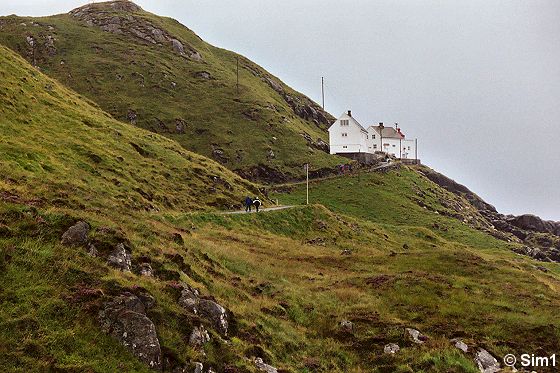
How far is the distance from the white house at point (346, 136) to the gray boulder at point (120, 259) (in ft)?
430

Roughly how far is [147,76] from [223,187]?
9032 cm

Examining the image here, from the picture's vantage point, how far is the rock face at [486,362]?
24.9 meters

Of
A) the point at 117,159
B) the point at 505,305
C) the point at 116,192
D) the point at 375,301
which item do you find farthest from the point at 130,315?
the point at 117,159

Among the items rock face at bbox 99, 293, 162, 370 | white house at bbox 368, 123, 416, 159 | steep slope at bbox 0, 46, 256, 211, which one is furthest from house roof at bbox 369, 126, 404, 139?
rock face at bbox 99, 293, 162, 370

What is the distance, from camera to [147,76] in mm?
151125

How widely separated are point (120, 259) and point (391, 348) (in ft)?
53.4

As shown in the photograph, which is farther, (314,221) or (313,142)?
(313,142)

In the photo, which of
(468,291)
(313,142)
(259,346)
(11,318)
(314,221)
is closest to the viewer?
(11,318)

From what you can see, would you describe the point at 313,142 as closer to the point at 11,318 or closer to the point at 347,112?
the point at 347,112

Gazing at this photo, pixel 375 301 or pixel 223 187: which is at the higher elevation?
pixel 223 187

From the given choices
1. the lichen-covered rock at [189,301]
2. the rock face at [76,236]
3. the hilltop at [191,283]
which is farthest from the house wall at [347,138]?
the rock face at [76,236]

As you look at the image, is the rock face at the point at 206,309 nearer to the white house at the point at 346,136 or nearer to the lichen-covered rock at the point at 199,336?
the lichen-covered rock at the point at 199,336

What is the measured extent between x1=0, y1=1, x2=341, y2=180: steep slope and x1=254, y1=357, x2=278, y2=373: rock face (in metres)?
97.9

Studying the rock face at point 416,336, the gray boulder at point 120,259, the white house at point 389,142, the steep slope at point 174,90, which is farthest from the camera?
the white house at point 389,142
